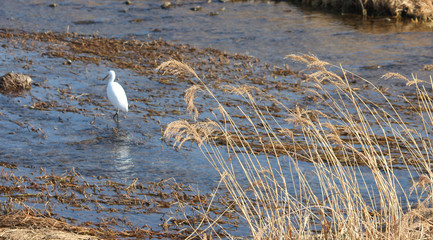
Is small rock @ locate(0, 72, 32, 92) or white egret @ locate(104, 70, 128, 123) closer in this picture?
white egret @ locate(104, 70, 128, 123)

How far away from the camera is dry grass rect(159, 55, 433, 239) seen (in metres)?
3.74

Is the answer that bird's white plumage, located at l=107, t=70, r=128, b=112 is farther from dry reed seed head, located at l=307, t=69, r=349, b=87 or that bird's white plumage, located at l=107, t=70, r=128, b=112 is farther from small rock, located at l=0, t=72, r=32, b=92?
dry reed seed head, located at l=307, t=69, r=349, b=87

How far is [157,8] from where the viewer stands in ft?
58.9

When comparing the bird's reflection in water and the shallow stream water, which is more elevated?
the shallow stream water

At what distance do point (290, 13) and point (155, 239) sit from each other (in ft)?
42.2

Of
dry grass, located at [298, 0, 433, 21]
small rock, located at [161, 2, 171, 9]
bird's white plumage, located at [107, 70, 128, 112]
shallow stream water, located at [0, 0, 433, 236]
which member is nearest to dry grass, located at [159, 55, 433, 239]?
shallow stream water, located at [0, 0, 433, 236]

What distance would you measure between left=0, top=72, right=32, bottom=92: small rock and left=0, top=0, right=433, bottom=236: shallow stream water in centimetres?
20

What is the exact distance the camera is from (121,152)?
774 cm

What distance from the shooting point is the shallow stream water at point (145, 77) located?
747 centimetres

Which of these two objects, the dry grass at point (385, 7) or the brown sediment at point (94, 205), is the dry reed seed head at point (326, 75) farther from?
the dry grass at point (385, 7)

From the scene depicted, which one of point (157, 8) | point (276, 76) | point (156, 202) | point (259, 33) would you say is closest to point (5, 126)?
point (156, 202)

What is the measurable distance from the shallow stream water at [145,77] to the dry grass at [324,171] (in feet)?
2.62

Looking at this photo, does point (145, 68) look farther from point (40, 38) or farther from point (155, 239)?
point (155, 239)

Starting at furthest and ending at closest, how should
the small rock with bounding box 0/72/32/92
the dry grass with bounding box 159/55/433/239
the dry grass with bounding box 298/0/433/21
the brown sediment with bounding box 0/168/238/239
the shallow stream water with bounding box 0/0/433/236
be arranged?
the dry grass with bounding box 298/0/433/21 < the small rock with bounding box 0/72/32/92 < the shallow stream water with bounding box 0/0/433/236 < the brown sediment with bounding box 0/168/238/239 < the dry grass with bounding box 159/55/433/239
